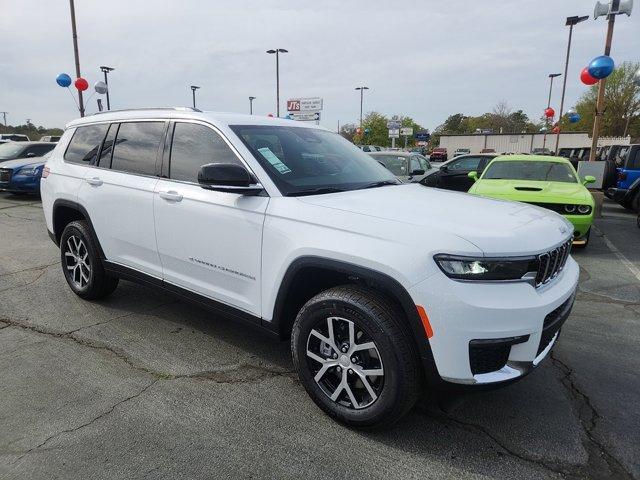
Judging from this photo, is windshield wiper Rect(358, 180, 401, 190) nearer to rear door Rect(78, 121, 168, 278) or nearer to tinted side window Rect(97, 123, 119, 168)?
rear door Rect(78, 121, 168, 278)

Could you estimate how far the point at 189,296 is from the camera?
342 cm

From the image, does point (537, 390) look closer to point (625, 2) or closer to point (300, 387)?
point (300, 387)

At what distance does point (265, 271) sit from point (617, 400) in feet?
7.99

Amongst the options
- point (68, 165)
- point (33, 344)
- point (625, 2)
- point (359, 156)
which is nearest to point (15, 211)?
point (68, 165)

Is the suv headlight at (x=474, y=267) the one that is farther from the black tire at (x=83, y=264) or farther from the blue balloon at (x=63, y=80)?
the blue balloon at (x=63, y=80)

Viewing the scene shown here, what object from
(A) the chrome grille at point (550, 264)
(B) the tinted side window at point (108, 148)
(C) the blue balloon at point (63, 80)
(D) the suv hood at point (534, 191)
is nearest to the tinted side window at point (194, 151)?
(B) the tinted side window at point (108, 148)

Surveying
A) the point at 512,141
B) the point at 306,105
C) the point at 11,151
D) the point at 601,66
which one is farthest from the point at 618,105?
the point at 11,151

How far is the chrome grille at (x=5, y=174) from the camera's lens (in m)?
12.0

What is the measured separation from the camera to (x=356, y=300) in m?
2.44

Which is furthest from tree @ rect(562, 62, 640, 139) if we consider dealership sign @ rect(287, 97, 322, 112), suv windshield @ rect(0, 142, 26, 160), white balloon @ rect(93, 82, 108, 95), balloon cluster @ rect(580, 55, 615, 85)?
suv windshield @ rect(0, 142, 26, 160)

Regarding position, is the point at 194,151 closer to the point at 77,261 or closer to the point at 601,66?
the point at 77,261

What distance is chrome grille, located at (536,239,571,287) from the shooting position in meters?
2.41

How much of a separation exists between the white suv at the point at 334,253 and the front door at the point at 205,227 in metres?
0.01

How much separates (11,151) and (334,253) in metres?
14.7
